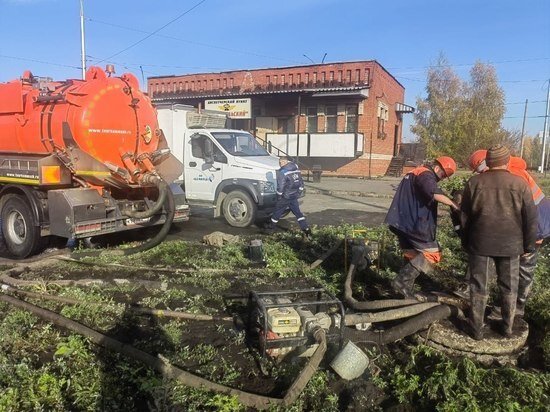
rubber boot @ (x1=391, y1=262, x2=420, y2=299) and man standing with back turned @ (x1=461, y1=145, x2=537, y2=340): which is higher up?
man standing with back turned @ (x1=461, y1=145, x2=537, y2=340)

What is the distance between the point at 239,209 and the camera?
1013cm

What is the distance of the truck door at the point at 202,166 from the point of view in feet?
33.9

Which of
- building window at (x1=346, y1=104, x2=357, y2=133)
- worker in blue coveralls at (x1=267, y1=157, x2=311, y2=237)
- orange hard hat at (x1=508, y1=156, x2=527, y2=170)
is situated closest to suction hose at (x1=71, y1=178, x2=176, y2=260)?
worker in blue coveralls at (x1=267, y1=157, x2=311, y2=237)

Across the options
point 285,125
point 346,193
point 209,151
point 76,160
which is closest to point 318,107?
point 285,125

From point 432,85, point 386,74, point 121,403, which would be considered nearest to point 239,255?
point 121,403

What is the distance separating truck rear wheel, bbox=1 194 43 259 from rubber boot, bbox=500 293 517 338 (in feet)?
21.7

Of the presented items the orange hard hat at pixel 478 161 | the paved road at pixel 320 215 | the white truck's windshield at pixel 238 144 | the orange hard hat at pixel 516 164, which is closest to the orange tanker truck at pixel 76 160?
the paved road at pixel 320 215

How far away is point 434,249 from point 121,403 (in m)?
3.42

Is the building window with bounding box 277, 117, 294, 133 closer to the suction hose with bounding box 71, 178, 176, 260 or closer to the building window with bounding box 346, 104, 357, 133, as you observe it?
the building window with bounding box 346, 104, 357, 133

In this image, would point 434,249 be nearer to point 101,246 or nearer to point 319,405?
point 319,405

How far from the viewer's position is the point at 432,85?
131ft

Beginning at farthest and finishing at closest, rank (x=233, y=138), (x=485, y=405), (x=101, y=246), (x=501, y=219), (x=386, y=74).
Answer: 1. (x=386, y=74)
2. (x=233, y=138)
3. (x=101, y=246)
4. (x=501, y=219)
5. (x=485, y=405)

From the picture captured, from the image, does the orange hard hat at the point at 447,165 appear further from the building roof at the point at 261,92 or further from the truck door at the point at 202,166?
the building roof at the point at 261,92

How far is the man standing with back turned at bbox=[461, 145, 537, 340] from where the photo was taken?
382cm
